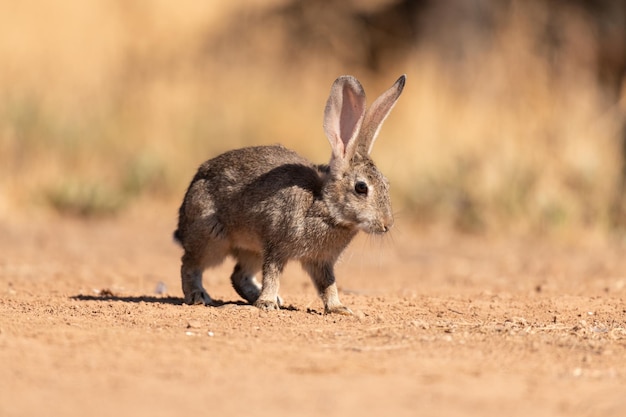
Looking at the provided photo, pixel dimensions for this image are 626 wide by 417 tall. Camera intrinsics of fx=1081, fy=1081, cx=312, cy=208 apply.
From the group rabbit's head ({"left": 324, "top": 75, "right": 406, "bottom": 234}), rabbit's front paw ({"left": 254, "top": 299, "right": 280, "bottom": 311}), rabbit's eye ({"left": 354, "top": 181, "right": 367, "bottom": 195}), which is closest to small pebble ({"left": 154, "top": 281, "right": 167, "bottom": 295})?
rabbit's front paw ({"left": 254, "top": 299, "right": 280, "bottom": 311})

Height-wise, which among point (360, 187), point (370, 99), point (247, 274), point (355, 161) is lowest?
point (247, 274)

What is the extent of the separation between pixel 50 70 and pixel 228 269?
7963mm

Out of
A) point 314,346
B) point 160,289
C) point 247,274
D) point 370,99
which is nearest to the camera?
point 314,346

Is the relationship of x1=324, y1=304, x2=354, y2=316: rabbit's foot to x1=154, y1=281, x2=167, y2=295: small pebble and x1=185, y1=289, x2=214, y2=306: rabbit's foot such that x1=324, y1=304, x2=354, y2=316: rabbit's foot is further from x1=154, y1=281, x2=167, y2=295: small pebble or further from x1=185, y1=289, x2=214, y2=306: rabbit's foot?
x1=154, y1=281, x2=167, y2=295: small pebble

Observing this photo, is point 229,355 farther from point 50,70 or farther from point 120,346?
point 50,70

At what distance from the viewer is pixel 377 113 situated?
7.45m

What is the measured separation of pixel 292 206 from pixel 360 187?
48 centimetres

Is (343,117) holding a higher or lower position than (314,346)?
higher

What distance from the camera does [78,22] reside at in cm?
2358

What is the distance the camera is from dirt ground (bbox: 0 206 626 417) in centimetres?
437

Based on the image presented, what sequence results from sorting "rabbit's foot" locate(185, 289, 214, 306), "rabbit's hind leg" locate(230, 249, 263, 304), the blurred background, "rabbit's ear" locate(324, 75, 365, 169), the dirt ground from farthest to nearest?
the blurred background
"rabbit's hind leg" locate(230, 249, 263, 304)
"rabbit's foot" locate(185, 289, 214, 306)
"rabbit's ear" locate(324, 75, 365, 169)
the dirt ground

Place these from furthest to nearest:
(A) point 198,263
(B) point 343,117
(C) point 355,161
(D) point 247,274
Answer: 1. (D) point 247,274
2. (A) point 198,263
3. (B) point 343,117
4. (C) point 355,161

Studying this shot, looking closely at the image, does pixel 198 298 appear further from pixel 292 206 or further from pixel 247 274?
pixel 292 206

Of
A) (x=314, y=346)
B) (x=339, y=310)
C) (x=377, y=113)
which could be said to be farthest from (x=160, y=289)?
(x=314, y=346)
